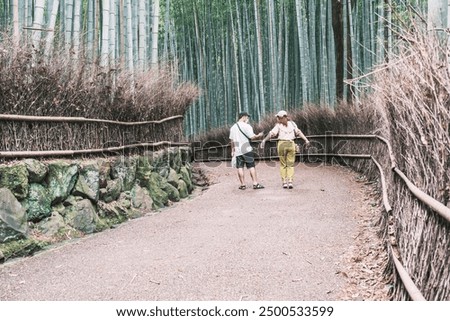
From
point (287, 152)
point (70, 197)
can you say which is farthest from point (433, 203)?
point (287, 152)

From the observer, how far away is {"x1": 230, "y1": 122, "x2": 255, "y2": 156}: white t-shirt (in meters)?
7.52

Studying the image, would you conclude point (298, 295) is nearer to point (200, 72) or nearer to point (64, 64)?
point (64, 64)

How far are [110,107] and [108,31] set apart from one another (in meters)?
1.27

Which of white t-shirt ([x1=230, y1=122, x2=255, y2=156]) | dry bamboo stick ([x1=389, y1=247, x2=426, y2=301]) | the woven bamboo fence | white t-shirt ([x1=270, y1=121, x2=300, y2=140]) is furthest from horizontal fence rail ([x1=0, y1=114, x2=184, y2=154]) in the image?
dry bamboo stick ([x1=389, y1=247, x2=426, y2=301])

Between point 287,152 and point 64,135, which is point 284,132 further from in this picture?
point 64,135

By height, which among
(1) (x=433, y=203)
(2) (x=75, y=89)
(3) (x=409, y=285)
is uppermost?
(2) (x=75, y=89)

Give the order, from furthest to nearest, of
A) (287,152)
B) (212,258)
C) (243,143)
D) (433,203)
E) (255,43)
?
(255,43) → (243,143) → (287,152) → (212,258) → (433,203)

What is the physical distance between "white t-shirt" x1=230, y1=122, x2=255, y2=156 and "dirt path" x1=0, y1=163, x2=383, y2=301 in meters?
1.27

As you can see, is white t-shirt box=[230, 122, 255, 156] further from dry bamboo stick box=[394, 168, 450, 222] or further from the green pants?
dry bamboo stick box=[394, 168, 450, 222]

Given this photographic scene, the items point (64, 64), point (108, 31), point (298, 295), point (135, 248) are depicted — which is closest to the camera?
point (298, 295)

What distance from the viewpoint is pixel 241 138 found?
757 centimetres

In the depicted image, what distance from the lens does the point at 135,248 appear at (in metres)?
4.56

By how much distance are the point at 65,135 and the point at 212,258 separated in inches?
93.5

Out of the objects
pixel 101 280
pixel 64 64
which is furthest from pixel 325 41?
pixel 101 280
